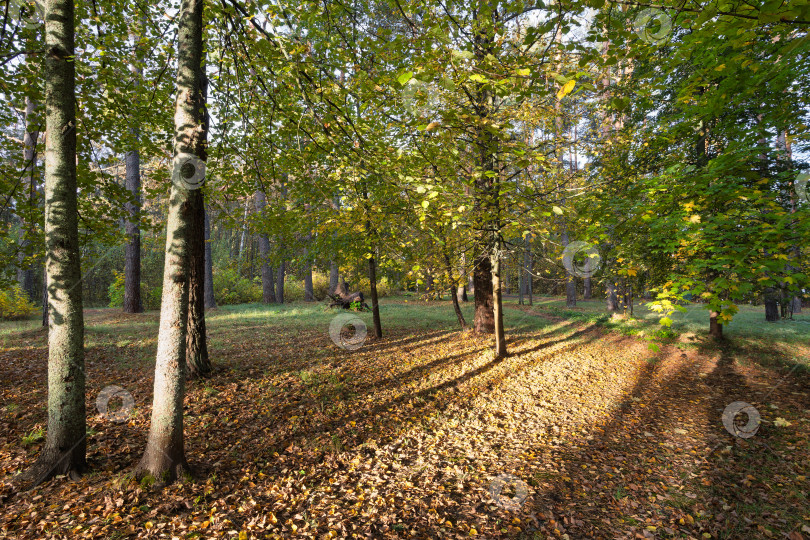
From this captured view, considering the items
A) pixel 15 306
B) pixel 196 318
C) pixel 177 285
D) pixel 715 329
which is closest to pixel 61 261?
pixel 177 285

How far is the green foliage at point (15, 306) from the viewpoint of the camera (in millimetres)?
12516

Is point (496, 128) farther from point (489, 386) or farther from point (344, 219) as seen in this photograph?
point (489, 386)

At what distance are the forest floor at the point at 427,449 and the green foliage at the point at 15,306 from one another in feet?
24.3

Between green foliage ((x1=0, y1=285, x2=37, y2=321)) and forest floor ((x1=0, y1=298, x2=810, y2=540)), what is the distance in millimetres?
7393

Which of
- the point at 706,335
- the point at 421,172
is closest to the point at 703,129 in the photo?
the point at 706,335

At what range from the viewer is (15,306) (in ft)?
42.0

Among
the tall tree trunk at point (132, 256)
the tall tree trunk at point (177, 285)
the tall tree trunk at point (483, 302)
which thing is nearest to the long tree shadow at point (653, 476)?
the tall tree trunk at point (177, 285)

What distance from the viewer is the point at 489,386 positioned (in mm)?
6340

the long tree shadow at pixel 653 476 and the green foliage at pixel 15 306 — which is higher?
the green foliage at pixel 15 306

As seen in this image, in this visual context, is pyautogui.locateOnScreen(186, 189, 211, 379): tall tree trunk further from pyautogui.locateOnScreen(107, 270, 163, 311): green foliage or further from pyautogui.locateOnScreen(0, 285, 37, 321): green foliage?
pyautogui.locateOnScreen(107, 270, 163, 311): green foliage

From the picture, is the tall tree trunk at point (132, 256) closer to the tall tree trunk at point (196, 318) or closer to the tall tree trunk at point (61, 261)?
the tall tree trunk at point (196, 318)

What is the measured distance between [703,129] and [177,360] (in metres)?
11.4

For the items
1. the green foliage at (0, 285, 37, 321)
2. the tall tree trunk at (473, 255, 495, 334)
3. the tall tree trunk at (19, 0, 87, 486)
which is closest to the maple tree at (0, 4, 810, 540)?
the tall tree trunk at (19, 0, 87, 486)

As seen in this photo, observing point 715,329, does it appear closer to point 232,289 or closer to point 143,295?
point 232,289
